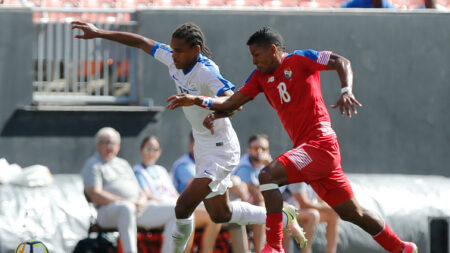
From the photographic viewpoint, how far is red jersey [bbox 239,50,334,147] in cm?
721

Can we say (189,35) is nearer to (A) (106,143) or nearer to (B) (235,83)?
(A) (106,143)

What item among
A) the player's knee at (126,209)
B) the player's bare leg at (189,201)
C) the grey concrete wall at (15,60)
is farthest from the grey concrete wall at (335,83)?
the player's bare leg at (189,201)

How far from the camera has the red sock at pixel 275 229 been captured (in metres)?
7.03

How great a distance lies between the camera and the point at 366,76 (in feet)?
39.8

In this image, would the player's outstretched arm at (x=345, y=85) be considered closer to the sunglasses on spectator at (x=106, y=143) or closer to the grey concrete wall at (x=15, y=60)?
the sunglasses on spectator at (x=106, y=143)

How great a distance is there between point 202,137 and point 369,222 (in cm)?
160

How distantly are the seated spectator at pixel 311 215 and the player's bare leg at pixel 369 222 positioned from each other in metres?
2.13

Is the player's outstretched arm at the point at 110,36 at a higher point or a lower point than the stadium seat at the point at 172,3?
lower

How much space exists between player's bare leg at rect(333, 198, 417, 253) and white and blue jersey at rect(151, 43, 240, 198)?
1.04 meters

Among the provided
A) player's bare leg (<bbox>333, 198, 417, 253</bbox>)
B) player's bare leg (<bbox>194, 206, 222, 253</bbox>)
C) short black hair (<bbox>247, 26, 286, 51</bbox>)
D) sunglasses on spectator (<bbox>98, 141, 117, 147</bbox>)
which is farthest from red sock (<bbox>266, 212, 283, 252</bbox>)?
sunglasses on spectator (<bbox>98, 141, 117, 147</bbox>)

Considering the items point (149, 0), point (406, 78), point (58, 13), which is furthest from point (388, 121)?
point (58, 13)

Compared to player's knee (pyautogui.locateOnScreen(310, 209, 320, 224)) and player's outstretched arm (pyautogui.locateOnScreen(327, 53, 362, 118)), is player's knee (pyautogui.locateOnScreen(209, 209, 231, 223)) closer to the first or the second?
player's outstretched arm (pyautogui.locateOnScreen(327, 53, 362, 118))

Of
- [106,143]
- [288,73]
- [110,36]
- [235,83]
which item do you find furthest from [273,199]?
[235,83]

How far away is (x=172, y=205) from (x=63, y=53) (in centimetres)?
365
